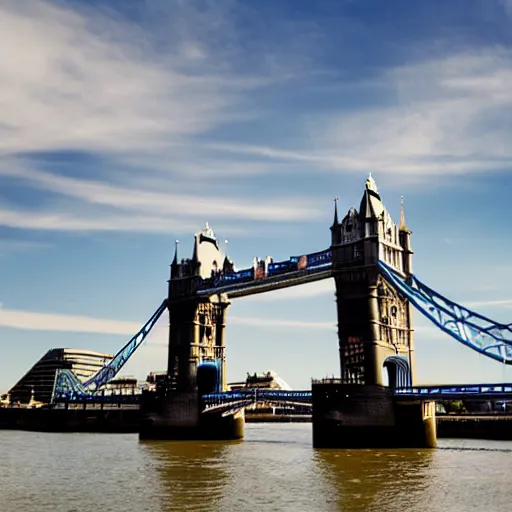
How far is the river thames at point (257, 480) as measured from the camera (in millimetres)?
33469

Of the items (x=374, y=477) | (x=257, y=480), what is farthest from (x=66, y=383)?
(x=374, y=477)

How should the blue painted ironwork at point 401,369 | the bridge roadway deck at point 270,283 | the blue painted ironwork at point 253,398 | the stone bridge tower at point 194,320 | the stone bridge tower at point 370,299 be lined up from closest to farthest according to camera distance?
the stone bridge tower at point 370,299 < the blue painted ironwork at point 401,369 < the blue painted ironwork at point 253,398 < the bridge roadway deck at point 270,283 < the stone bridge tower at point 194,320

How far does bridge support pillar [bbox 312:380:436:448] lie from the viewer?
58.6 meters

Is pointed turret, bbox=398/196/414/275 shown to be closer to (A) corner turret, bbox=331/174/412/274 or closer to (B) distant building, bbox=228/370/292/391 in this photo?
(A) corner turret, bbox=331/174/412/274

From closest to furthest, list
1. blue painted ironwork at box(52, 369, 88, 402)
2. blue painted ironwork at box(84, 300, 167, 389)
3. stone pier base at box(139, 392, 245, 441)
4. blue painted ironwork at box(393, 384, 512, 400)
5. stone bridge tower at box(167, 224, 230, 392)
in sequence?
blue painted ironwork at box(393, 384, 512, 400) → stone pier base at box(139, 392, 245, 441) → stone bridge tower at box(167, 224, 230, 392) → blue painted ironwork at box(84, 300, 167, 389) → blue painted ironwork at box(52, 369, 88, 402)

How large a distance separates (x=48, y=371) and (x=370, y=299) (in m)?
128

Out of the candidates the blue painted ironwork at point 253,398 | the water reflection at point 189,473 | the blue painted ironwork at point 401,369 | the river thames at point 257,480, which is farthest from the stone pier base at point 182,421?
the blue painted ironwork at point 401,369

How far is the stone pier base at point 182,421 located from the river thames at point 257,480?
496 inches

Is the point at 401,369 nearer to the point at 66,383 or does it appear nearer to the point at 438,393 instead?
the point at 438,393

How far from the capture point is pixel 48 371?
174125mm

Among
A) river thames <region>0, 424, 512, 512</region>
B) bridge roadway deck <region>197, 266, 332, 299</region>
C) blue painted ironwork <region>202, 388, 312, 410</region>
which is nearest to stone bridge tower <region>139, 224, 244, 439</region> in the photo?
blue painted ironwork <region>202, 388, 312, 410</region>

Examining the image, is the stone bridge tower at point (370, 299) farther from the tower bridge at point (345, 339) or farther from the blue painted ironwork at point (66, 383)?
the blue painted ironwork at point (66, 383)

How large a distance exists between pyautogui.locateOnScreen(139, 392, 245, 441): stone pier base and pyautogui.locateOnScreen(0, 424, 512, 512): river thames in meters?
12.6

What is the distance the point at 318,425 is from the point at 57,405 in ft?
242
